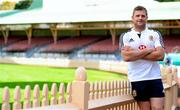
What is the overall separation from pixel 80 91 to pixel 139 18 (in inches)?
52.6

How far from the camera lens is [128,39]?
5461mm

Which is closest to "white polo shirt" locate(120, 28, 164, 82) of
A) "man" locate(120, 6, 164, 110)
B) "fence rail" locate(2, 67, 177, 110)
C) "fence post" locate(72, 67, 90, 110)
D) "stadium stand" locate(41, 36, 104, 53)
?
"man" locate(120, 6, 164, 110)

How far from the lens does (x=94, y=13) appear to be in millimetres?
41188

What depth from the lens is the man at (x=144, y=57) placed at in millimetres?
5398

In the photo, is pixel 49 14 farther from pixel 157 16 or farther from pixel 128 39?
pixel 128 39

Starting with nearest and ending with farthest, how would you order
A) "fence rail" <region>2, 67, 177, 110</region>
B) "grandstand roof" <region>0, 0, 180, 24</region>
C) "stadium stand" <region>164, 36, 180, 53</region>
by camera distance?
"fence rail" <region>2, 67, 177, 110</region>, "stadium stand" <region>164, 36, 180, 53</region>, "grandstand roof" <region>0, 0, 180, 24</region>

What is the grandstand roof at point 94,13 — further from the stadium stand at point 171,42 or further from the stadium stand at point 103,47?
the stadium stand at point 103,47

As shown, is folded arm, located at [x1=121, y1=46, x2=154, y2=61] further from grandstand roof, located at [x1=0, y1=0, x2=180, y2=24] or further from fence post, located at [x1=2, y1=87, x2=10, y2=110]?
grandstand roof, located at [x1=0, y1=0, x2=180, y2=24]

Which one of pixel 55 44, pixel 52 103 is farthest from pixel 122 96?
pixel 55 44

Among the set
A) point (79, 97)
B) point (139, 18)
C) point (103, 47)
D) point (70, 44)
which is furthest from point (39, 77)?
point (70, 44)

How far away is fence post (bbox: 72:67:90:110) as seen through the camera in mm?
4500

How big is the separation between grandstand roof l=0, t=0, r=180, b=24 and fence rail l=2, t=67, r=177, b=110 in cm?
2816

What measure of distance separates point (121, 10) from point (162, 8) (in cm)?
408

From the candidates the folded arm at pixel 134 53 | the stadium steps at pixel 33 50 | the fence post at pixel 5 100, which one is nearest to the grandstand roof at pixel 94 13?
the stadium steps at pixel 33 50
